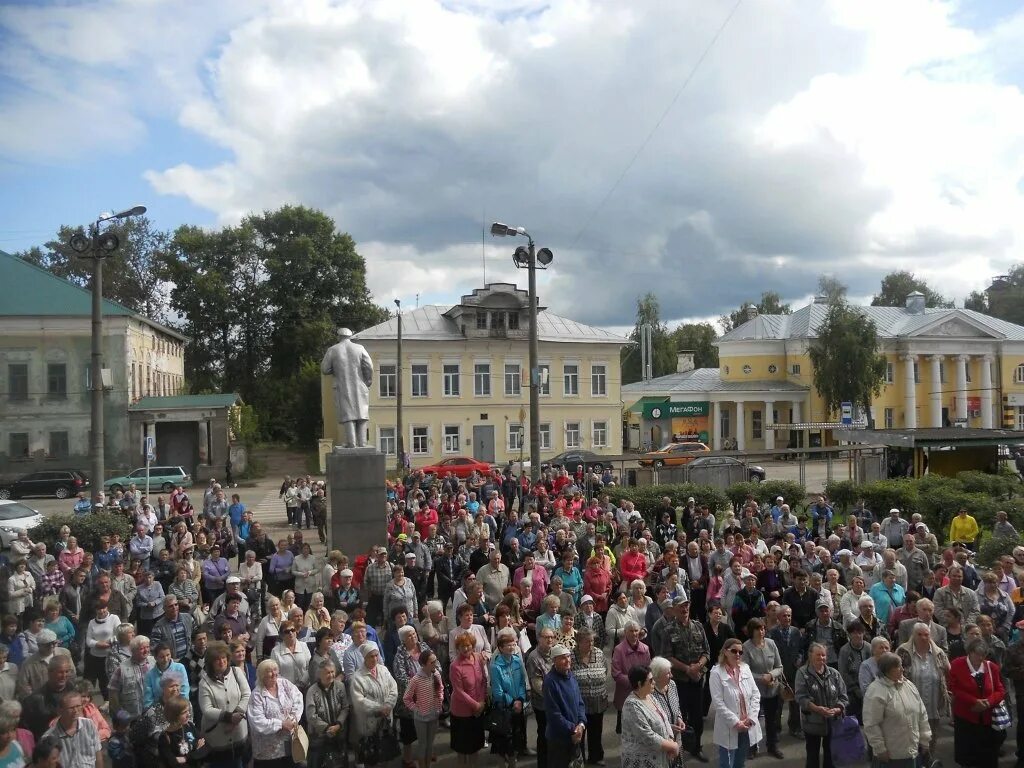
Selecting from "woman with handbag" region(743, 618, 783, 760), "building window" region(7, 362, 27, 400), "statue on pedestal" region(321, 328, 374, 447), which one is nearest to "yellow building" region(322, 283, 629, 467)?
"building window" region(7, 362, 27, 400)

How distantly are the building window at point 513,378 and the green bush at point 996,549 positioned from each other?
31004mm

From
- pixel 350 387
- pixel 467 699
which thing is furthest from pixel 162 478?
pixel 467 699

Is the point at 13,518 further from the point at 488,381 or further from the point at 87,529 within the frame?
the point at 488,381

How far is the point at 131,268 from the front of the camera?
59.8m

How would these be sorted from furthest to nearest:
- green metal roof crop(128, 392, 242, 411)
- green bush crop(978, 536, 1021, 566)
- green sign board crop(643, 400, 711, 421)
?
1. green sign board crop(643, 400, 711, 421)
2. green metal roof crop(128, 392, 242, 411)
3. green bush crop(978, 536, 1021, 566)

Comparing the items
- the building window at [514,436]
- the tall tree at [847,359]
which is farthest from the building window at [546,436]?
the tall tree at [847,359]

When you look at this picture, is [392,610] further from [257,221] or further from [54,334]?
[257,221]

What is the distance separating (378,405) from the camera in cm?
4094

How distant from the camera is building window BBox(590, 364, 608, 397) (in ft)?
146

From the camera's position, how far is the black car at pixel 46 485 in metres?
32.6

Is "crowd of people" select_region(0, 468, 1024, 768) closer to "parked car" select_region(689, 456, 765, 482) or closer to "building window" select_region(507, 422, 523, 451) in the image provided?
"parked car" select_region(689, 456, 765, 482)

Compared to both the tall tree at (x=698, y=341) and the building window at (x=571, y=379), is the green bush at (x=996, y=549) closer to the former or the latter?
the building window at (x=571, y=379)

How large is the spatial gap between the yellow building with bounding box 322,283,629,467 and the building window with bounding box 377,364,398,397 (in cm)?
5

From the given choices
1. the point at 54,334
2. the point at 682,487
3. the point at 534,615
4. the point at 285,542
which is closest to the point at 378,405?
the point at 54,334
